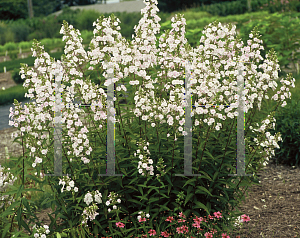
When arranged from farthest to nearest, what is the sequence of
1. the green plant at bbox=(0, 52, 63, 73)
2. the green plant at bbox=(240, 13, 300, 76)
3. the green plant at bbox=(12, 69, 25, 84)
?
the green plant at bbox=(0, 52, 63, 73) < the green plant at bbox=(12, 69, 25, 84) < the green plant at bbox=(240, 13, 300, 76)

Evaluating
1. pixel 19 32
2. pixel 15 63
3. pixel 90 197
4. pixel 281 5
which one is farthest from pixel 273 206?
pixel 281 5

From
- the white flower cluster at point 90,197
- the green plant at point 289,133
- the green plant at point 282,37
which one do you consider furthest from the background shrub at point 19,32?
the white flower cluster at point 90,197

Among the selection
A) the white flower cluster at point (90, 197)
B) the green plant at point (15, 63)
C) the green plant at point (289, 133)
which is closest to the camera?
the white flower cluster at point (90, 197)

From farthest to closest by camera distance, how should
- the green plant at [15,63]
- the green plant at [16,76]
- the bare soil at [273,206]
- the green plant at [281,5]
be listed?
the green plant at [281,5]
the green plant at [15,63]
the green plant at [16,76]
the bare soil at [273,206]

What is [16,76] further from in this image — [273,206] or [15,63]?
[273,206]

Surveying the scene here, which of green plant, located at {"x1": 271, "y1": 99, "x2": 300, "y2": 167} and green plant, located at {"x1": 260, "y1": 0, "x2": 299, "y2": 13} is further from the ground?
green plant, located at {"x1": 260, "y1": 0, "x2": 299, "y2": 13}

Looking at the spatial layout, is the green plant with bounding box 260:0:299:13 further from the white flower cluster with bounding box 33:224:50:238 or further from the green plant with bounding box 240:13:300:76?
the white flower cluster with bounding box 33:224:50:238

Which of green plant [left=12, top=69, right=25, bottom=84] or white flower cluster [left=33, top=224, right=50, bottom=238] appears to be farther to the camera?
green plant [left=12, top=69, right=25, bottom=84]

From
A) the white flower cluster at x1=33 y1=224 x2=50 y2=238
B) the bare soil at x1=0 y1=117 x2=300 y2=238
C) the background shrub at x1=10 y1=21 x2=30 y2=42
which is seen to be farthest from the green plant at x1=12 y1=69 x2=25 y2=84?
the white flower cluster at x1=33 y1=224 x2=50 y2=238

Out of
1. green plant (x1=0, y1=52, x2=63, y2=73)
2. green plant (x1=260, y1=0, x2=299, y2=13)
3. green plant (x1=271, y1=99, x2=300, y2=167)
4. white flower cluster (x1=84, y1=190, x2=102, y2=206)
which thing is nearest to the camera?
white flower cluster (x1=84, y1=190, x2=102, y2=206)

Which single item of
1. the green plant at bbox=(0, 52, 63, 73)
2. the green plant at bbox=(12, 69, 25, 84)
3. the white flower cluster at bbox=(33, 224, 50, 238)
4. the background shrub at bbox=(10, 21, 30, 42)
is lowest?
the white flower cluster at bbox=(33, 224, 50, 238)

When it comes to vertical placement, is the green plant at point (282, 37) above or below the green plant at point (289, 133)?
above

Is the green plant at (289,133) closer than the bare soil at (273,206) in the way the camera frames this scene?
No

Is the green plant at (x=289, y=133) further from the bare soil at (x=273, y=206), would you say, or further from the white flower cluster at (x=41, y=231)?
the white flower cluster at (x=41, y=231)
